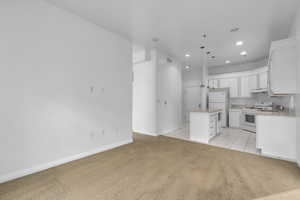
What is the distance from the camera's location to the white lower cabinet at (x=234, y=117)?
5.49 m

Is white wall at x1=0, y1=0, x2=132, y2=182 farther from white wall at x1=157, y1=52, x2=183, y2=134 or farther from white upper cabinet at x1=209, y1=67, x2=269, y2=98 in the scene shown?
white upper cabinet at x1=209, y1=67, x2=269, y2=98

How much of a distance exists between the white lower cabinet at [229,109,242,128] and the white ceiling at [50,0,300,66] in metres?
2.77

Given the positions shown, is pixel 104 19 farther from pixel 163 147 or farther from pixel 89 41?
pixel 163 147

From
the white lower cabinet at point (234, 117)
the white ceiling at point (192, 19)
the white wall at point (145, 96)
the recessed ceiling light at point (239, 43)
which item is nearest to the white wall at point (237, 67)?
the white ceiling at point (192, 19)

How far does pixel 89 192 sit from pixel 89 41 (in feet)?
9.58

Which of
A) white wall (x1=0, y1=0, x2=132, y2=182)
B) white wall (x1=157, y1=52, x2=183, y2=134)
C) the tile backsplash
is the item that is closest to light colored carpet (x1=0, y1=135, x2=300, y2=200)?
white wall (x1=0, y1=0, x2=132, y2=182)

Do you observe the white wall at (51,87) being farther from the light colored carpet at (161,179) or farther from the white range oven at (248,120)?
the white range oven at (248,120)

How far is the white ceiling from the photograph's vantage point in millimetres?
2355

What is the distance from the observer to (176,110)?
5621 millimetres

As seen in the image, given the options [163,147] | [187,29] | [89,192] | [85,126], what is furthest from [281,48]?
[85,126]

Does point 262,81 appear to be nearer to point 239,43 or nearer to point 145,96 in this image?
point 239,43

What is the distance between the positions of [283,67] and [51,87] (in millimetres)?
4673

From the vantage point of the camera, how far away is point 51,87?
236cm

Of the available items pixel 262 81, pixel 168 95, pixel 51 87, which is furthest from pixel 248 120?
pixel 51 87
